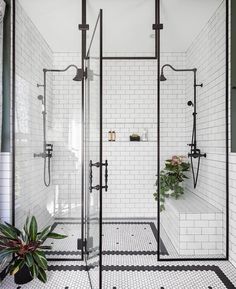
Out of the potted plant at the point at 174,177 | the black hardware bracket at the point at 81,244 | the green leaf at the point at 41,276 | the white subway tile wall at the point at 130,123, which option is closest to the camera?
the green leaf at the point at 41,276

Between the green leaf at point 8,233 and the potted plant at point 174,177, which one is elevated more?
the potted plant at point 174,177

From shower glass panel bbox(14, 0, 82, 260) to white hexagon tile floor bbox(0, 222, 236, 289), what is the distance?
330mm

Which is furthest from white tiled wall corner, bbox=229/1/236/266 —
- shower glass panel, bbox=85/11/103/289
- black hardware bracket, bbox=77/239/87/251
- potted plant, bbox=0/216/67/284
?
potted plant, bbox=0/216/67/284

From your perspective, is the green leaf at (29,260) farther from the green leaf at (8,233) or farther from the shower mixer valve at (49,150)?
the shower mixer valve at (49,150)

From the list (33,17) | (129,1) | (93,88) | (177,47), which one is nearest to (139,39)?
(177,47)

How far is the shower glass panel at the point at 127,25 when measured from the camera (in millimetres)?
2776

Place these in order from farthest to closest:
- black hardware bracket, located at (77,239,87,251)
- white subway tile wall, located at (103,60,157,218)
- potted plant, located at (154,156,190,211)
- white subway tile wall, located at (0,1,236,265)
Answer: white subway tile wall, located at (103,60,157,218) → potted plant, located at (154,156,190,211) → white subway tile wall, located at (0,1,236,265) → black hardware bracket, located at (77,239,87,251)

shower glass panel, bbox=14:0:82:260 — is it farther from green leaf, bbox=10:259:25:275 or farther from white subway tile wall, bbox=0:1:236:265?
green leaf, bbox=10:259:25:275

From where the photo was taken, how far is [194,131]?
344 centimetres

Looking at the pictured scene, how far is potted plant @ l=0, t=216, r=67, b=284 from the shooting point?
2.10 metres

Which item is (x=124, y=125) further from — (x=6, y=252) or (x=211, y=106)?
(x=6, y=252)

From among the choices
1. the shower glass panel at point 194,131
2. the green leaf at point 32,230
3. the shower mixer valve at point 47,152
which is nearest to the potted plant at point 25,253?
the green leaf at point 32,230

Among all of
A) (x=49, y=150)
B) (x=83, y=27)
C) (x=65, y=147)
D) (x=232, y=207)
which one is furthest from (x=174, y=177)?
(x=83, y=27)

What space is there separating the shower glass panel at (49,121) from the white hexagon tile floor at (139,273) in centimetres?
33
